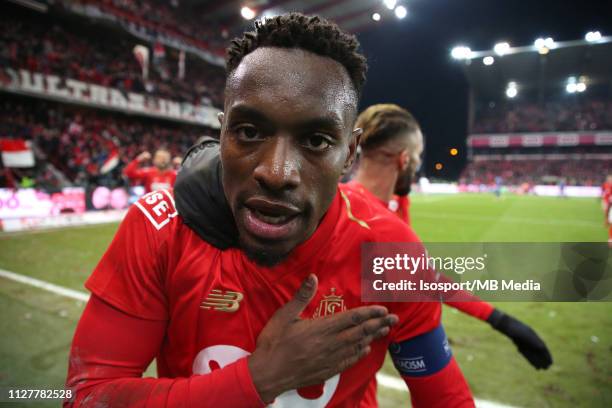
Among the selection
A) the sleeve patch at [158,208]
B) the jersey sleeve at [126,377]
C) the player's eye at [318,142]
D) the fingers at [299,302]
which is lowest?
the jersey sleeve at [126,377]

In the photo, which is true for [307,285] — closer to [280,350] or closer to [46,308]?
[280,350]

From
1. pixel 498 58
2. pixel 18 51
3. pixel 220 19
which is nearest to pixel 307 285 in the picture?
pixel 18 51

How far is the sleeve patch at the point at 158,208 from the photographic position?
1368mm

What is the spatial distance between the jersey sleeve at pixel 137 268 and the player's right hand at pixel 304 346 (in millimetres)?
414

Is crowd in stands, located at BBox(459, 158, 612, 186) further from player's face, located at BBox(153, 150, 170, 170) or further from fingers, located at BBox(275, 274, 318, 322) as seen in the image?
fingers, located at BBox(275, 274, 318, 322)

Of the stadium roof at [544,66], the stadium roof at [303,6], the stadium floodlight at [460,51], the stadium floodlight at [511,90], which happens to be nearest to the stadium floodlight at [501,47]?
the stadium floodlight at [460,51]

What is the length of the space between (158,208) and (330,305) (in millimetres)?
737

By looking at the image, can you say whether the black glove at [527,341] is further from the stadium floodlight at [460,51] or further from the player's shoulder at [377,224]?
the stadium floodlight at [460,51]

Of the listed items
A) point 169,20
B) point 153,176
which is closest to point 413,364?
point 153,176

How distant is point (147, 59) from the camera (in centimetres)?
2294

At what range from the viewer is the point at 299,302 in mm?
1207

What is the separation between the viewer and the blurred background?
3678 millimetres

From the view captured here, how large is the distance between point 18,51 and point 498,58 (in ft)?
112

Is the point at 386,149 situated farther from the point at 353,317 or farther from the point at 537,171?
the point at 537,171
